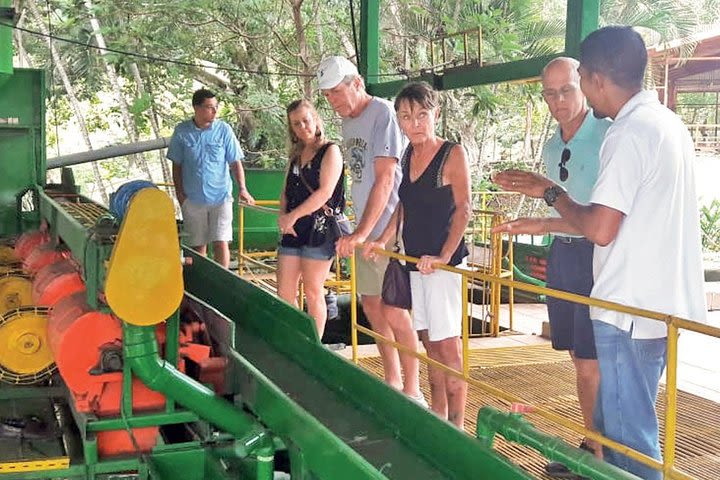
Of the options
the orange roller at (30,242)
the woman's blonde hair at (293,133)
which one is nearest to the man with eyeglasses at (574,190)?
the woman's blonde hair at (293,133)

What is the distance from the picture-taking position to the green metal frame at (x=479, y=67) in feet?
12.2

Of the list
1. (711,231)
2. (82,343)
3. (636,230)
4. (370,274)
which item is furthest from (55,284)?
(711,231)

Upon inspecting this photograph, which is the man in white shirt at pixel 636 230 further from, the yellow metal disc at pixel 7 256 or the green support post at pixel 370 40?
the green support post at pixel 370 40

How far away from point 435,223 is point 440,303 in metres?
0.35

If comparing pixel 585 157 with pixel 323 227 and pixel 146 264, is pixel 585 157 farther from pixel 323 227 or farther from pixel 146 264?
pixel 146 264

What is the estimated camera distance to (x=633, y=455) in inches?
91.1

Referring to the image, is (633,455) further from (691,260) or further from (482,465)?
(691,260)

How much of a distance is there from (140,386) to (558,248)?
1.74 meters

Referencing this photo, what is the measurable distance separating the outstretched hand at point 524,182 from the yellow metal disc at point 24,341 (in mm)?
1892

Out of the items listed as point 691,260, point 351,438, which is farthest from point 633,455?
point 351,438

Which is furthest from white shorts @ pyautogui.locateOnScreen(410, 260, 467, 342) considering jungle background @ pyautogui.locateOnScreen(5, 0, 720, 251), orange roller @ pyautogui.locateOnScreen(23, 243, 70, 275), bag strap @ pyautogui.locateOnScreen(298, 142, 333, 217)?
jungle background @ pyautogui.locateOnScreen(5, 0, 720, 251)

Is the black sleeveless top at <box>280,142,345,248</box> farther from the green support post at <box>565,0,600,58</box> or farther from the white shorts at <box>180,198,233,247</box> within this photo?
the white shorts at <box>180,198,233,247</box>

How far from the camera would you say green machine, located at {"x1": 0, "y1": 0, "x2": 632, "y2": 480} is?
2330 millimetres

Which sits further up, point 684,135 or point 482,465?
point 684,135
